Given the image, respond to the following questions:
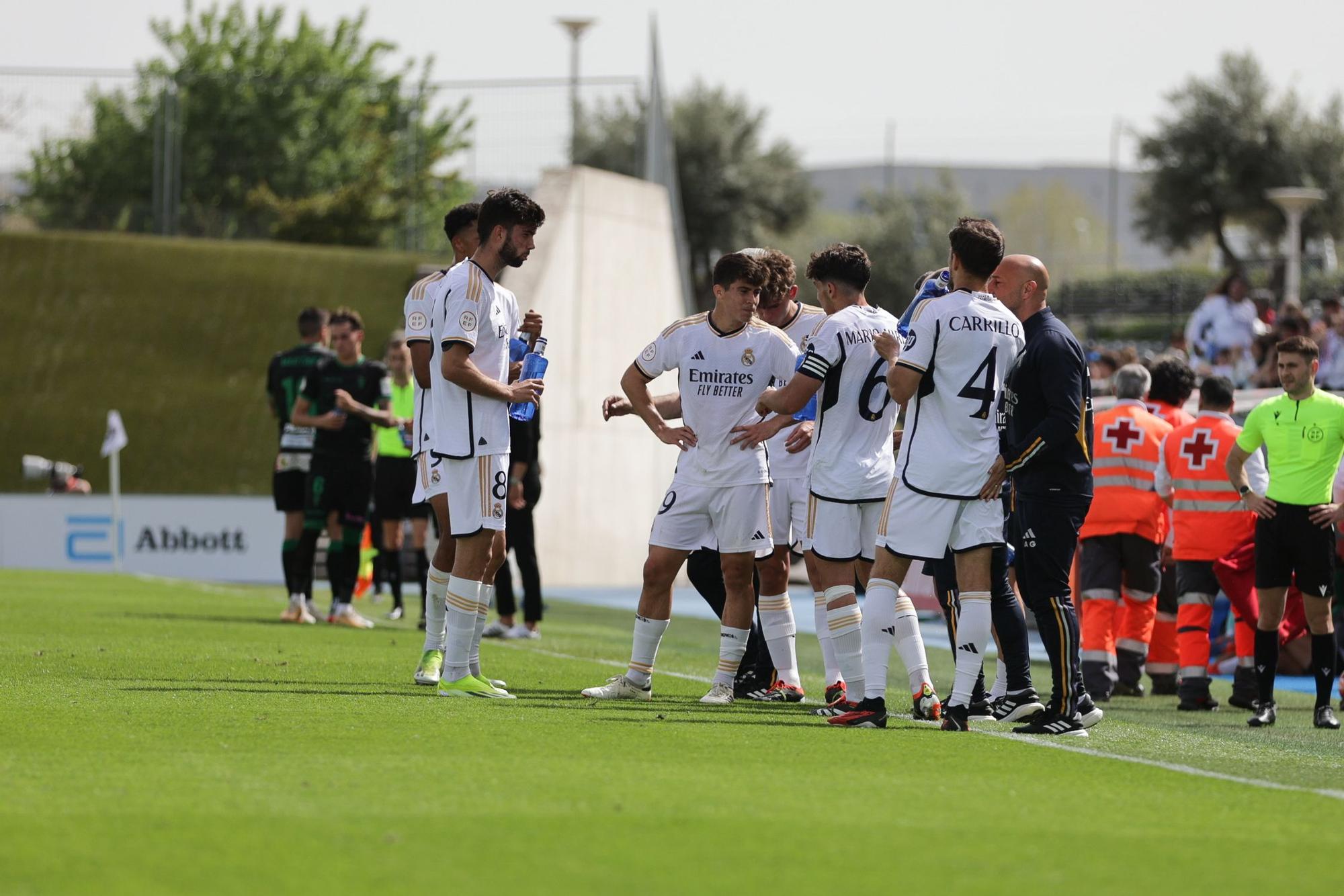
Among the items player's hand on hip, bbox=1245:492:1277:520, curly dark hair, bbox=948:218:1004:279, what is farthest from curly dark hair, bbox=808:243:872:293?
player's hand on hip, bbox=1245:492:1277:520

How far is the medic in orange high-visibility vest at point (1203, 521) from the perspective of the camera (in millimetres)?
10773

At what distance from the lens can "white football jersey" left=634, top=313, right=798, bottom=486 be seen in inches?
326

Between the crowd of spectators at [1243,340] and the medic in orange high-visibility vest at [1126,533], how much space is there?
5.88m

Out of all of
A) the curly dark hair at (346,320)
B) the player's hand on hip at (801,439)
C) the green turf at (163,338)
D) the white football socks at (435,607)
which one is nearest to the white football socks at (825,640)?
the player's hand on hip at (801,439)

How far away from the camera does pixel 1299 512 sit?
9953 millimetres

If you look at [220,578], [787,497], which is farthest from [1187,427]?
[220,578]

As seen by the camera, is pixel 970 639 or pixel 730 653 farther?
pixel 730 653

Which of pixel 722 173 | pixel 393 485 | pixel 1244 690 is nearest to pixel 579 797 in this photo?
pixel 1244 690

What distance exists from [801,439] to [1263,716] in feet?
10.3

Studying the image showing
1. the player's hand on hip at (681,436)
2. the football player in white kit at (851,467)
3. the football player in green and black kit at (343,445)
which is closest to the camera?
the football player in white kit at (851,467)

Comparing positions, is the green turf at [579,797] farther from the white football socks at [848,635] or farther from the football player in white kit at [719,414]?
the football player in white kit at [719,414]

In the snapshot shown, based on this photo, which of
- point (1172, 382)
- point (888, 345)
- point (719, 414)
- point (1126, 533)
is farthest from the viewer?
point (1172, 382)

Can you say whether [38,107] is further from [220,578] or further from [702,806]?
[702,806]

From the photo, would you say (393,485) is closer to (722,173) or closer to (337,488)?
(337,488)
